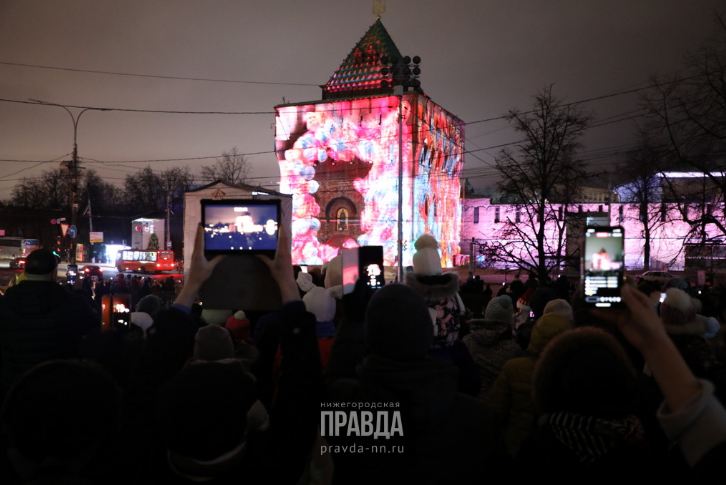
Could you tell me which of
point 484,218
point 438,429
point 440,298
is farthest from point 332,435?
point 484,218

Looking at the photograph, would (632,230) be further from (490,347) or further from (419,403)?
(419,403)

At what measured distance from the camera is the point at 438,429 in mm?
2803

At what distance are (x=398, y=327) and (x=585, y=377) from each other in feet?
2.72

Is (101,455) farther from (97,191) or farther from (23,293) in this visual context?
(97,191)

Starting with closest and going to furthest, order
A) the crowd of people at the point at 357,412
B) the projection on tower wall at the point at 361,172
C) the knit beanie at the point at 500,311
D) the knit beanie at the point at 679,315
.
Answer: the crowd of people at the point at 357,412, the knit beanie at the point at 679,315, the knit beanie at the point at 500,311, the projection on tower wall at the point at 361,172

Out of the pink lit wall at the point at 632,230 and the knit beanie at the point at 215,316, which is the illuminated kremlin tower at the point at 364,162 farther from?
the knit beanie at the point at 215,316

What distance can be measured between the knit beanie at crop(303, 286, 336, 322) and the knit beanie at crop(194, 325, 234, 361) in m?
1.15

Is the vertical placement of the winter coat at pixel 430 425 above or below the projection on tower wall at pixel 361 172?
below

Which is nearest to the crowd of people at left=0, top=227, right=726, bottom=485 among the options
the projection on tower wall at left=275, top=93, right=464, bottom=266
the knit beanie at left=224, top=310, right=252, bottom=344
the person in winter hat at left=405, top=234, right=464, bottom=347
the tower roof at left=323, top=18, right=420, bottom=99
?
the person in winter hat at left=405, top=234, right=464, bottom=347

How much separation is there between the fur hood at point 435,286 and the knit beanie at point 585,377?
2.53 metres

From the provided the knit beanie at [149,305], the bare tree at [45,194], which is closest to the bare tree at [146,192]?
the bare tree at [45,194]

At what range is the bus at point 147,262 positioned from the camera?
4369 cm

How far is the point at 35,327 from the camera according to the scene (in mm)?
5184

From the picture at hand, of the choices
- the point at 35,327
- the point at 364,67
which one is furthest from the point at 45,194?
the point at 35,327
